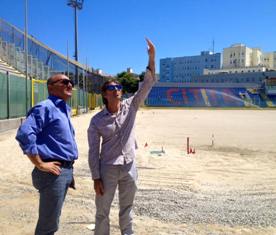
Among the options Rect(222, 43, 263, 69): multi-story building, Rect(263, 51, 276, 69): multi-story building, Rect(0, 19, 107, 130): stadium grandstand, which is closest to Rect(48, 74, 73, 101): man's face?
Rect(0, 19, 107, 130): stadium grandstand

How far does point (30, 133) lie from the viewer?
3.10 metres

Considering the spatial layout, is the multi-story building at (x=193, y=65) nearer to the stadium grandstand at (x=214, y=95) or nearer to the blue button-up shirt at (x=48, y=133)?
the stadium grandstand at (x=214, y=95)

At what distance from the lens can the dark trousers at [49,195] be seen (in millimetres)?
3297

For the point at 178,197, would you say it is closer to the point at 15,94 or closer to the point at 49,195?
the point at 49,195

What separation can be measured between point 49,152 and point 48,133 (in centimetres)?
16

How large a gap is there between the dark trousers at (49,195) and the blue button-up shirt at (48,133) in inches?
6.4

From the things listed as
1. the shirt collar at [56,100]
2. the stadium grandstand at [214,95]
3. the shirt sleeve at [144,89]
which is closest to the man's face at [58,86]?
the shirt collar at [56,100]

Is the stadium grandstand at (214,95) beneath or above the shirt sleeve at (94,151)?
above

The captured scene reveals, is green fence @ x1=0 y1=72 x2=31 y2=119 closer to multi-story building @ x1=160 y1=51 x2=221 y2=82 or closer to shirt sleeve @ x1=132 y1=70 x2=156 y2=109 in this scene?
shirt sleeve @ x1=132 y1=70 x2=156 y2=109

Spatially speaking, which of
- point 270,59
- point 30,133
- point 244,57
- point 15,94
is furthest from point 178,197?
point 270,59

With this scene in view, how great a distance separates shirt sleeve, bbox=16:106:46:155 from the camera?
10.2 ft

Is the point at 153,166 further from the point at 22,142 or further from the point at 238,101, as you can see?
the point at 238,101

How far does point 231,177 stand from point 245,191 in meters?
1.32

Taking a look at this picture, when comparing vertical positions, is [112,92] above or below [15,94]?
below
